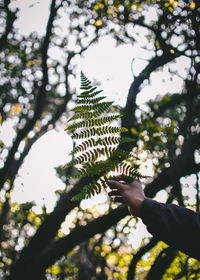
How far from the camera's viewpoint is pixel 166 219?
50.3 inches

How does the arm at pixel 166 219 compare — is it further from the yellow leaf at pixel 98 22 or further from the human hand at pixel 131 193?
the yellow leaf at pixel 98 22

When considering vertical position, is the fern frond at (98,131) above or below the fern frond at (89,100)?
below

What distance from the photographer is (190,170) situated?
3.09 meters

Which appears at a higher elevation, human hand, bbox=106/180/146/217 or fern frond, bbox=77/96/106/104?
fern frond, bbox=77/96/106/104

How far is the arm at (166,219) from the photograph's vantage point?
1.22m

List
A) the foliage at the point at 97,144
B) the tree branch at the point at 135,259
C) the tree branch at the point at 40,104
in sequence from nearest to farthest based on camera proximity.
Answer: the foliage at the point at 97,144 < the tree branch at the point at 135,259 < the tree branch at the point at 40,104

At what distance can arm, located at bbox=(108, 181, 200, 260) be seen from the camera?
122cm

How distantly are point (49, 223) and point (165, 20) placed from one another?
6024 millimetres

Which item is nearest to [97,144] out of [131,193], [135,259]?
[131,193]

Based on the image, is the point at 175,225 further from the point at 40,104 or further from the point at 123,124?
the point at 40,104

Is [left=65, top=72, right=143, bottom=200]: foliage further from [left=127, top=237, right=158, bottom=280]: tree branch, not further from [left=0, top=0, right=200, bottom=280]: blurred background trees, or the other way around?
[left=127, top=237, right=158, bottom=280]: tree branch

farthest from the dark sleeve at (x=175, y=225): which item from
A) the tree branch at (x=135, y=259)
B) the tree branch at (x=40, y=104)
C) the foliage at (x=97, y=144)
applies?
the tree branch at (x=40, y=104)

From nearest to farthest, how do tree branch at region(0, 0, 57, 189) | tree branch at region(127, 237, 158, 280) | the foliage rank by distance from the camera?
1. the foliage
2. tree branch at region(127, 237, 158, 280)
3. tree branch at region(0, 0, 57, 189)

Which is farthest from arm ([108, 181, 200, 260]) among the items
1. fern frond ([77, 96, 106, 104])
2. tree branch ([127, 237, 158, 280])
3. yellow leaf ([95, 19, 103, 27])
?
yellow leaf ([95, 19, 103, 27])
